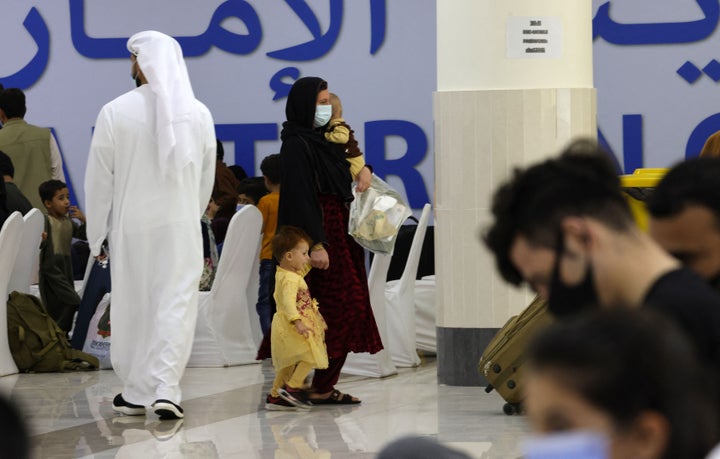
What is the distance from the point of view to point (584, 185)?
1988 millimetres

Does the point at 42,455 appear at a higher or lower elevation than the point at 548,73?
lower

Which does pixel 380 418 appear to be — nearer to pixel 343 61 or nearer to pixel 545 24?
pixel 545 24

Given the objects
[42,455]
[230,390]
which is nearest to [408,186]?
[230,390]

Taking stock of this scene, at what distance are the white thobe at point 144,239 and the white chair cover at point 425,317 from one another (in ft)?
8.08

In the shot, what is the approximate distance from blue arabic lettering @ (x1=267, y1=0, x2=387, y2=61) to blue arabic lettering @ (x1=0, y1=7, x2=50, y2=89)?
1992 mm

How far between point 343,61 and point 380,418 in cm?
561

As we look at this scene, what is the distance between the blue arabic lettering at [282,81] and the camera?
11.6 meters

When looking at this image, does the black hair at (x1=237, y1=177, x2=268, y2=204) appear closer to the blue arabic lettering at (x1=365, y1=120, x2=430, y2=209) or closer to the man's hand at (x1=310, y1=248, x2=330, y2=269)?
the blue arabic lettering at (x1=365, y1=120, x2=430, y2=209)

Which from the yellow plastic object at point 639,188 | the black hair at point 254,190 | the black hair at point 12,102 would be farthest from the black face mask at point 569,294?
the black hair at point 12,102

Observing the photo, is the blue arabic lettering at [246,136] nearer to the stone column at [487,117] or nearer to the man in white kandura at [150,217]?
the stone column at [487,117]

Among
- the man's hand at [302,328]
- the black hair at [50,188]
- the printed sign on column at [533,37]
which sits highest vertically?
the printed sign on column at [533,37]

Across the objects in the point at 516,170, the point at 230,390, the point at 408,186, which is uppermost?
the point at 516,170

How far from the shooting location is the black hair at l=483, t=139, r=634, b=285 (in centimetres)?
195

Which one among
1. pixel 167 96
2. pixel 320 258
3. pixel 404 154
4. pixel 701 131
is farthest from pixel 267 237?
pixel 701 131
